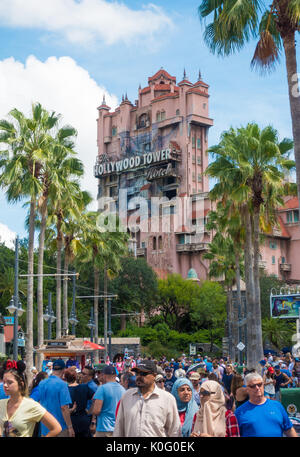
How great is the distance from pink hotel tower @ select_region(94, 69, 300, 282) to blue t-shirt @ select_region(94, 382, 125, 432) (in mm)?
79989

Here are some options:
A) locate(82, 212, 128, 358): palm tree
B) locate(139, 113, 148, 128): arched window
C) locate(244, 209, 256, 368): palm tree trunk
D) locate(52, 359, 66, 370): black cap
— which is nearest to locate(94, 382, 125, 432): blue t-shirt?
locate(52, 359, 66, 370): black cap

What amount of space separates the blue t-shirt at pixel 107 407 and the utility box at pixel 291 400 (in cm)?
555

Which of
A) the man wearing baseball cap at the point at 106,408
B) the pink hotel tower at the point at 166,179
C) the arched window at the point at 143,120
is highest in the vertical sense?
the arched window at the point at 143,120

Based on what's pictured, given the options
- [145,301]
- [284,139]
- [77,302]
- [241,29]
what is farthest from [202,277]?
[241,29]

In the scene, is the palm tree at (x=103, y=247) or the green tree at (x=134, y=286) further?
the green tree at (x=134, y=286)

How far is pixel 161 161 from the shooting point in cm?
9781

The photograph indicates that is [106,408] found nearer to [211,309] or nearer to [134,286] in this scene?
[211,309]

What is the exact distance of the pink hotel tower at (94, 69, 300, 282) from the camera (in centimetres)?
9106

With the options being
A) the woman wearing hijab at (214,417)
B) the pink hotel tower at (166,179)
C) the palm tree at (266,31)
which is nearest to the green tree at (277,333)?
the pink hotel tower at (166,179)

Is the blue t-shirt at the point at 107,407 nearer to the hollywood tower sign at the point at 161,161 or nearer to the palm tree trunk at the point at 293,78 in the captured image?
the palm tree trunk at the point at 293,78

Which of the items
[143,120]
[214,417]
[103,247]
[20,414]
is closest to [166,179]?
[143,120]

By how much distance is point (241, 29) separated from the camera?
1652 centimetres

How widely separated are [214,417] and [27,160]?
24.5 m

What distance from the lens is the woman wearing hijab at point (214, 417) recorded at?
21.0 feet
